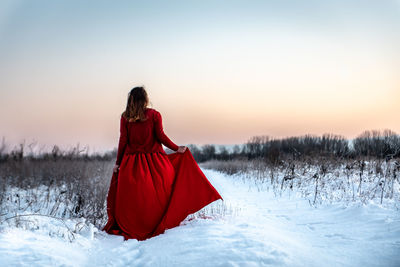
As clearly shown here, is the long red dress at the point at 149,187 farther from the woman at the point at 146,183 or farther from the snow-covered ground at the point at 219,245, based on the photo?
the snow-covered ground at the point at 219,245

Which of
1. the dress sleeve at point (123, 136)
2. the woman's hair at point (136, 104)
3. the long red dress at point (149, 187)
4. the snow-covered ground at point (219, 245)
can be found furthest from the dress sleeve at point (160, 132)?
the snow-covered ground at point (219, 245)

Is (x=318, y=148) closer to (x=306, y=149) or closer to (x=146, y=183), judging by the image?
(x=306, y=149)

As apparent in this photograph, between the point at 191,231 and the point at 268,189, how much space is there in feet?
21.4

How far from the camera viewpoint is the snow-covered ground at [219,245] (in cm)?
317

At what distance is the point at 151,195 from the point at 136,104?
146 cm

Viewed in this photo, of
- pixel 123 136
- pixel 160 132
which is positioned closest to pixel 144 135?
pixel 160 132

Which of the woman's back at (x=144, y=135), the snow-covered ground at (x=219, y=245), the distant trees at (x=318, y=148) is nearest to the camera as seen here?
the snow-covered ground at (x=219, y=245)

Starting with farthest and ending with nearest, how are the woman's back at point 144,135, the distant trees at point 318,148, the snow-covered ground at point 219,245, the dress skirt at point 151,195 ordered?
the distant trees at point 318,148 → the woman's back at point 144,135 → the dress skirt at point 151,195 → the snow-covered ground at point 219,245

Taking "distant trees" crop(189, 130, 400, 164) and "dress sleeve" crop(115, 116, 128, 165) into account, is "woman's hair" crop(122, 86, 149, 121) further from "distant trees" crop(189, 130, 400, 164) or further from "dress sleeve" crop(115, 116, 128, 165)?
"distant trees" crop(189, 130, 400, 164)

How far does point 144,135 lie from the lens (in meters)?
4.83

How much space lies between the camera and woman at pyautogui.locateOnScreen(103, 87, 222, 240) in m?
4.68

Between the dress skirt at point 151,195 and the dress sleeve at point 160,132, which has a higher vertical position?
the dress sleeve at point 160,132

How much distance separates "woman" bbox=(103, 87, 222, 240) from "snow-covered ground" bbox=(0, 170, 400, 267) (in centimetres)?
27

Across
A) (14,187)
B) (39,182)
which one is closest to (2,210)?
(14,187)
